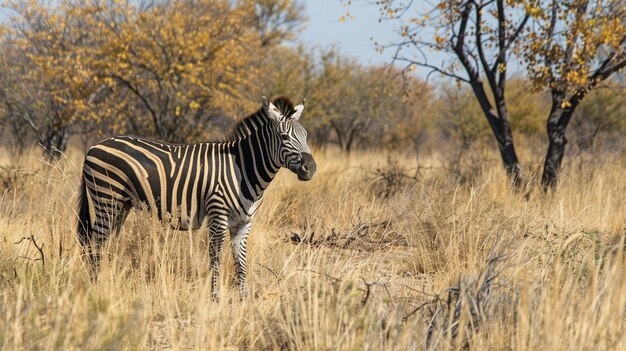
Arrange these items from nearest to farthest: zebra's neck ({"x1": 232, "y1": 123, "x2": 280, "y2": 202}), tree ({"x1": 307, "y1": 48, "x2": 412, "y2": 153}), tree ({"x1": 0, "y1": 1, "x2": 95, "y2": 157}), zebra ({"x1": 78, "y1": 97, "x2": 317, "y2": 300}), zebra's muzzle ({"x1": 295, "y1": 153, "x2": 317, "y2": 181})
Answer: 1. zebra's muzzle ({"x1": 295, "y1": 153, "x2": 317, "y2": 181})
2. zebra ({"x1": 78, "y1": 97, "x2": 317, "y2": 300})
3. zebra's neck ({"x1": 232, "y1": 123, "x2": 280, "y2": 202})
4. tree ({"x1": 0, "y1": 1, "x2": 95, "y2": 157})
5. tree ({"x1": 307, "y1": 48, "x2": 412, "y2": 153})

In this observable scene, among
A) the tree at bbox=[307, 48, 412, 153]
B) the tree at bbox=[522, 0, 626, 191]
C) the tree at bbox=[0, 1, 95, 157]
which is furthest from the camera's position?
the tree at bbox=[307, 48, 412, 153]

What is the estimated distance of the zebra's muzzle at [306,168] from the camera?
15.8 feet

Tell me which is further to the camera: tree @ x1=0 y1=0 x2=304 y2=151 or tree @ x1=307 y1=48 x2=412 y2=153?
tree @ x1=307 y1=48 x2=412 y2=153

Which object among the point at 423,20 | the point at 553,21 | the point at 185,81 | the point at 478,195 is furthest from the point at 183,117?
the point at 478,195

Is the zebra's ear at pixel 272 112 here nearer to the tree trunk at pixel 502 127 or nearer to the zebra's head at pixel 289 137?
the zebra's head at pixel 289 137

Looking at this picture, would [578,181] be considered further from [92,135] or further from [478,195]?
[92,135]

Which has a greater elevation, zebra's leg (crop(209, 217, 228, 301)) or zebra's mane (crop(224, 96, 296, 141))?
zebra's mane (crop(224, 96, 296, 141))

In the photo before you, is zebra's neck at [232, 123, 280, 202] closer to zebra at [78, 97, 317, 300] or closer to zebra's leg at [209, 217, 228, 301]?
zebra at [78, 97, 317, 300]

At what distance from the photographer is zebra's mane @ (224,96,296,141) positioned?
518cm

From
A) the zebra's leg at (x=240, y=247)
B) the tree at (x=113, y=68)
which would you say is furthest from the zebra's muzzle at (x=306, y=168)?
the tree at (x=113, y=68)

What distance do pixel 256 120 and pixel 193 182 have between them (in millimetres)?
711

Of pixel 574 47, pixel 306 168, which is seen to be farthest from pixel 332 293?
pixel 574 47

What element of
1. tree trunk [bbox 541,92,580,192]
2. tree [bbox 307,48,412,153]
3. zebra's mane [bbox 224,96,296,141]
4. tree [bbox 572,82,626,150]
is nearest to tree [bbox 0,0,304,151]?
tree trunk [bbox 541,92,580,192]

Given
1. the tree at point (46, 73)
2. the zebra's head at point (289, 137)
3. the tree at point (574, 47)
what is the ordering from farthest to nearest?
the tree at point (46, 73)
the tree at point (574, 47)
the zebra's head at point (289, 137)
